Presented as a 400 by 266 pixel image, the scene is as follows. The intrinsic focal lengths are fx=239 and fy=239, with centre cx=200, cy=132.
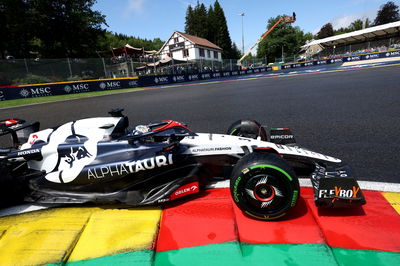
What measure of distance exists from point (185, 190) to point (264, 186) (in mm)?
873

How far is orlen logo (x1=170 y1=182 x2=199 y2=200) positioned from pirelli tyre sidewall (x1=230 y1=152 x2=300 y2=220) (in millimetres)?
580

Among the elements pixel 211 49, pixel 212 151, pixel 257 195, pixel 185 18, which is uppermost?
pixel 185 18

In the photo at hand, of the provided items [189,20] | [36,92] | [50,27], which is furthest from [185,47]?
[36,92]

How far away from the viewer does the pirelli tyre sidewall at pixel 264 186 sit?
2.09 metres

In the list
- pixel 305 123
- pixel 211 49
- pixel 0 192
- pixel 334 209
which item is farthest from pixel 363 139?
→ pixel 211 49

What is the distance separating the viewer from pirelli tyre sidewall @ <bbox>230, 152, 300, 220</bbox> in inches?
82.2

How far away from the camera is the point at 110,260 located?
1.92m

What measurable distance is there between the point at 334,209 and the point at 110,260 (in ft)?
6.72

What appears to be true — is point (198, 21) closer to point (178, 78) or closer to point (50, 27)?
point (50, 27)

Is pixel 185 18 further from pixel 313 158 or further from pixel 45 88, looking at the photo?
pixel 313 158

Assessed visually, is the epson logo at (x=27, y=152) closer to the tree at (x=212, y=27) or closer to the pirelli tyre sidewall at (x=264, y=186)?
the pirelli tyre sidewall at (x=264, y=186)

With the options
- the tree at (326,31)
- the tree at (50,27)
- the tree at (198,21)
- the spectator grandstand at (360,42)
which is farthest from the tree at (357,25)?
the tree at (50,27)

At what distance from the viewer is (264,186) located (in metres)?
2.16

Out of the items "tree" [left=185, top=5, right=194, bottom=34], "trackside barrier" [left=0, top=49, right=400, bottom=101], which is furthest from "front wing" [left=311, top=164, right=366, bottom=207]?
"tree" [left=185, top=5, right=194, bottom=34]
